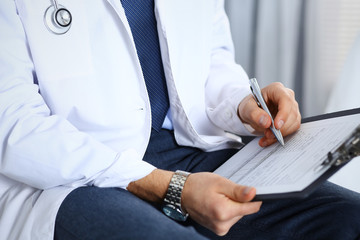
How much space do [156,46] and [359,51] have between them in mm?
910

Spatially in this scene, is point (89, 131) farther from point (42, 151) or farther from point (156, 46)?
point (156, 46)

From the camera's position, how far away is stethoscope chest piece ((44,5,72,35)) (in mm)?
822

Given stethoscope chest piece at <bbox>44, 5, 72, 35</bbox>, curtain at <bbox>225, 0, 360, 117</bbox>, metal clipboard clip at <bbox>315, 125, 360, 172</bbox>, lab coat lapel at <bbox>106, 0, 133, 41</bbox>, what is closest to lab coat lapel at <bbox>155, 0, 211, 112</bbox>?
lab coat lapel at <bbox>106, 0, 133, 41</bbox>

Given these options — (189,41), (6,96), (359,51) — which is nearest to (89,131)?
(6,96)

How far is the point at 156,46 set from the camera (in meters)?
0.99

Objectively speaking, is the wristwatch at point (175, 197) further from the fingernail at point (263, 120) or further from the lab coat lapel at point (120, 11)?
the lab coat lapel at point (120, 11)

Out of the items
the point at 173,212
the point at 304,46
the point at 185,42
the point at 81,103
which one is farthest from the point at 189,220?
the point at 304,46

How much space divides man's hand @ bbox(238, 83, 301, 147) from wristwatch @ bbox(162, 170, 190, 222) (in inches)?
9.2

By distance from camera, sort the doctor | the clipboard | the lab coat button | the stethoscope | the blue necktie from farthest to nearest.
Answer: the lab coat button
the blue necktie
the stethoscope
the doctor
the clipboard

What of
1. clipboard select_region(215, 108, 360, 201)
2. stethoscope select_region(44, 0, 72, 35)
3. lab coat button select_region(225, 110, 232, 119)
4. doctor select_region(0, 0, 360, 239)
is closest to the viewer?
clipboard select_region(215, 108, 360, 201)

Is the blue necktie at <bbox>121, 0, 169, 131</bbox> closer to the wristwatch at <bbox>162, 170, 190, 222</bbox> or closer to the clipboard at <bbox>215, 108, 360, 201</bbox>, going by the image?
the wristwatch at <bbox>162, 170, 190, 222</bbox>

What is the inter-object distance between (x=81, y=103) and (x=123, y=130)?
0.12 metres

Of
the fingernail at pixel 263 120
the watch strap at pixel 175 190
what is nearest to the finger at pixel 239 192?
the watch strap at pixel 175 190

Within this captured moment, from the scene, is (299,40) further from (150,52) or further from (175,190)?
(175,190)
